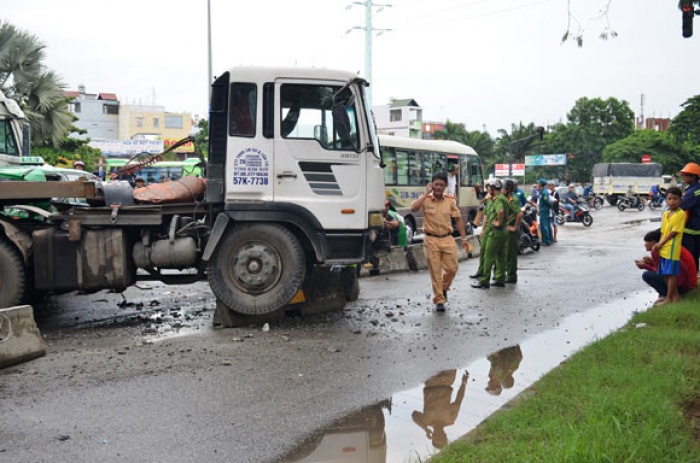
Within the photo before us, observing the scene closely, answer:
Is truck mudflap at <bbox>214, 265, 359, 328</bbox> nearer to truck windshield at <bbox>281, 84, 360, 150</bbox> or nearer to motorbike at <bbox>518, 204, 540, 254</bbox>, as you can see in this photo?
truck windshield at <bbox>281, 84, 360, 150</bbox>

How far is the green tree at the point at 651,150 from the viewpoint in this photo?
60.7m

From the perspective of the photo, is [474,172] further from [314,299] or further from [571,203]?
[314,299]

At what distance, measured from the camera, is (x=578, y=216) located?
91.5 feet

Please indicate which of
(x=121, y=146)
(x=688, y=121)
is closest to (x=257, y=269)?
(x=688, y=121)

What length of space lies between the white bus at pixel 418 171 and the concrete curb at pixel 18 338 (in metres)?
11.9

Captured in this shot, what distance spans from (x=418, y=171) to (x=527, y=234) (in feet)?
14.9

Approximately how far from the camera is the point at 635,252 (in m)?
17.5

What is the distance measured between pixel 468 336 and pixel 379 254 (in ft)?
5.53

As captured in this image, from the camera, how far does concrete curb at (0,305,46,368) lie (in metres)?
6.66

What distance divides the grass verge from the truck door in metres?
3.16

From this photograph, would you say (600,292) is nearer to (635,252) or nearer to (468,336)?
(468,336)

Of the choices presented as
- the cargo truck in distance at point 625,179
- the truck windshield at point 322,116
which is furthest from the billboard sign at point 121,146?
the truck windshield at point 322,116

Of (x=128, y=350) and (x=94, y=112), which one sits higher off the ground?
(x=94, y=112)

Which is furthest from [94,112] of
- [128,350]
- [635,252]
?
[128,350]
